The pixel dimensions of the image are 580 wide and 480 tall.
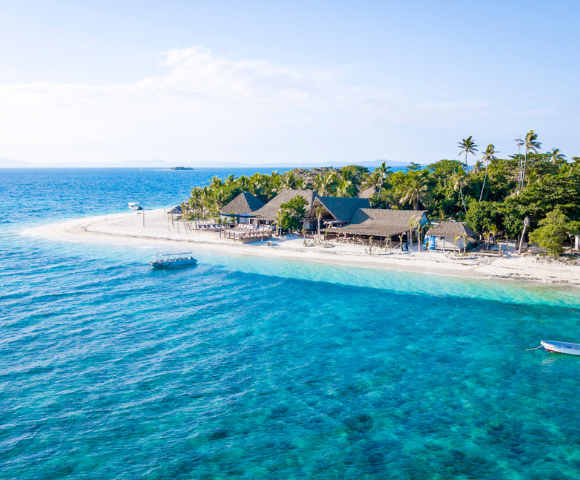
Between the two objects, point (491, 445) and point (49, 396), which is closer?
point (491, 445)

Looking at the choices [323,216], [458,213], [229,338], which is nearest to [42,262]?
[229,338]

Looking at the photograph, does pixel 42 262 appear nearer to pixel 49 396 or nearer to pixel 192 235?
pixel 192 235

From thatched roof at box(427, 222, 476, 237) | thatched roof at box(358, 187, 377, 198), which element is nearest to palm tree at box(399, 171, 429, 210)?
thatched roof at box(358, 187, 377, 198)

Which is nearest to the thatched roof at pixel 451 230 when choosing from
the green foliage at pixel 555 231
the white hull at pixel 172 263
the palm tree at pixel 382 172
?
the green foliage at pixel 555 231

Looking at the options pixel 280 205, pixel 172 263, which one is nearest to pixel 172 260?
pixel 172 263

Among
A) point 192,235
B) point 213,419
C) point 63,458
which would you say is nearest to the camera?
point 63,458

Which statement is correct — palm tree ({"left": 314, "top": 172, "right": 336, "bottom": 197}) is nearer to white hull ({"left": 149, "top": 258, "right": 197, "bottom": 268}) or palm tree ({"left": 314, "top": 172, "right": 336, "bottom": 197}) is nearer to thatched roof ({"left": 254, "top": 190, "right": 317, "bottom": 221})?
thatched roof ({"left": 254, "top": 190, "right": 317, "bottom": 221})

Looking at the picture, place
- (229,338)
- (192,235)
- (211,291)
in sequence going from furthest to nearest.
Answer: (192,235) → (211,291) → (229,338)

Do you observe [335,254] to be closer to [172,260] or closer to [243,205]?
[172,260]
